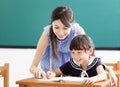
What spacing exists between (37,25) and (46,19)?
14 centimetres

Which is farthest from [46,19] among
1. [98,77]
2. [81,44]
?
[98,77]

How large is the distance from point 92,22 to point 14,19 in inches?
40.3

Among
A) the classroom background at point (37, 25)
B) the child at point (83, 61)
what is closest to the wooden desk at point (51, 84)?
the child at point (83, 61)

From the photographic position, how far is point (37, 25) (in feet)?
11.7

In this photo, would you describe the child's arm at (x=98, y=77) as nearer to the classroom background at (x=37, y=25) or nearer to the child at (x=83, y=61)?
the child at (x=83, y=61)

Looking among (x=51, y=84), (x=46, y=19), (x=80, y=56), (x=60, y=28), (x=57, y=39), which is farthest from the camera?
(x=46, y=19)

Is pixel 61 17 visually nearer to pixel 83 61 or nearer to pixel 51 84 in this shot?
pixel 83 61

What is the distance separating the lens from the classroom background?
3316 mm

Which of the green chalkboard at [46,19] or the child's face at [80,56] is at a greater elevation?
the green chalkboard at [46,19]

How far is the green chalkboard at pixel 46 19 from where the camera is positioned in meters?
3.31

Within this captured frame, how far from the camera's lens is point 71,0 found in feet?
11.2

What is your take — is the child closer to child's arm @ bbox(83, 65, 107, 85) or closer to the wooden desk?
child's arm @ bbox(83, 65, 107, 85)

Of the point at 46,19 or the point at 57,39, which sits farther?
the point at 46,19

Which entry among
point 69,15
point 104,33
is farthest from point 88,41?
point 104,33
